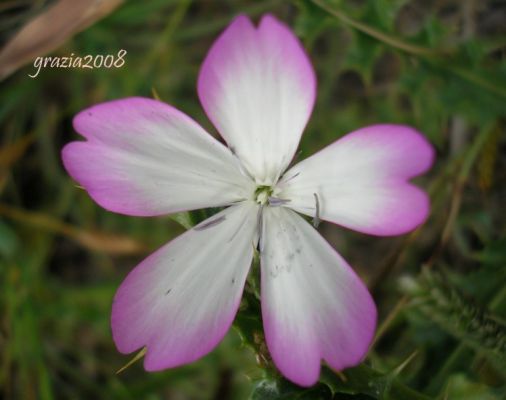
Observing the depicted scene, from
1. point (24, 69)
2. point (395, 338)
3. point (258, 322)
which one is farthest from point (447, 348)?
point (24, 69)

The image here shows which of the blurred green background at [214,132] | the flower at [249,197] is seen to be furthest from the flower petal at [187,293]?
the blurred green background at [214,132]

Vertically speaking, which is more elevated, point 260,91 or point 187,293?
point 260,91

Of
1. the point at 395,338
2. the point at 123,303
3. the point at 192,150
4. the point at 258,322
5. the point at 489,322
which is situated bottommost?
the point at 395,338

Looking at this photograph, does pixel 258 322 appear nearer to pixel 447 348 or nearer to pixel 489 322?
pixel 489 322

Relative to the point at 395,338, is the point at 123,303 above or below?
above

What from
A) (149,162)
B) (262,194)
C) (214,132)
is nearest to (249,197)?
(262,194)

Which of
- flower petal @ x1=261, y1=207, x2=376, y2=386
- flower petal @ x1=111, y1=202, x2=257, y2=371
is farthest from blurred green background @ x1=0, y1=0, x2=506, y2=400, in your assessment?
flower petal @ x1=111, y1=202, x2=257, y2=371

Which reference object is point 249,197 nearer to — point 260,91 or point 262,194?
point 262,194

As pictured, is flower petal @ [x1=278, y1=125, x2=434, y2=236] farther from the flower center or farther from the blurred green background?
the blurred green background
